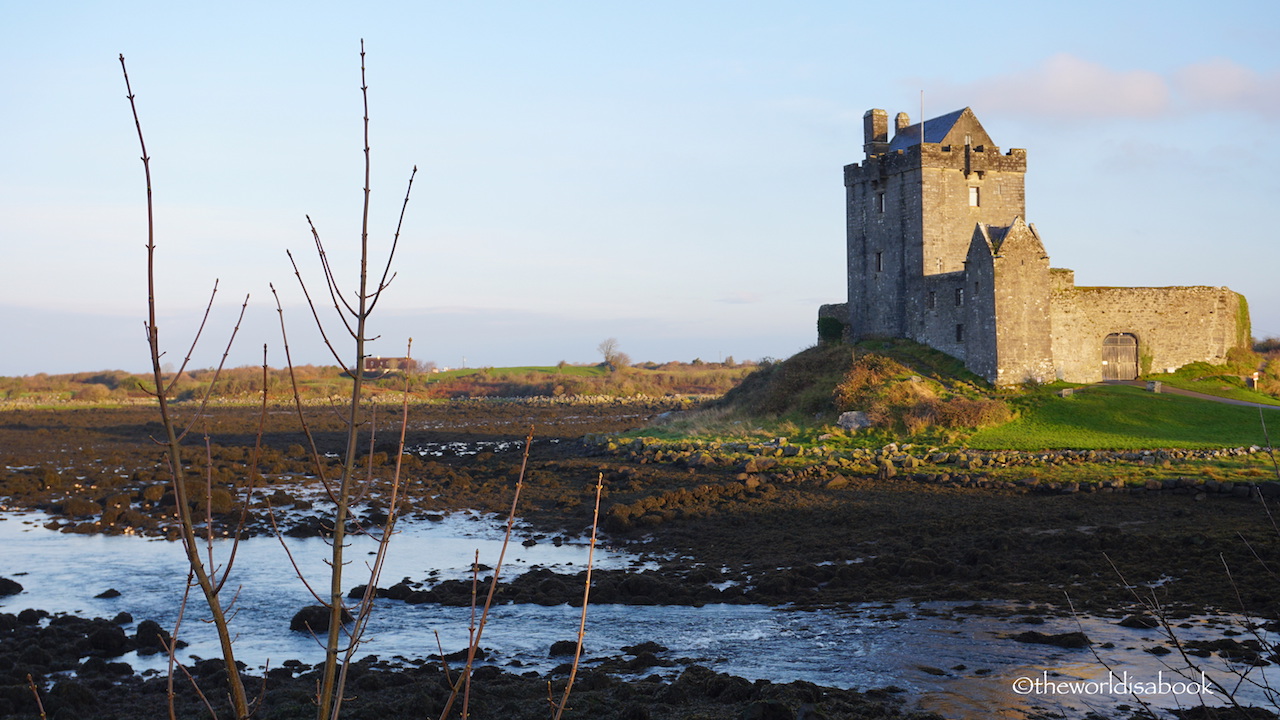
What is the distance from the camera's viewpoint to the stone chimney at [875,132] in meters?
42.8

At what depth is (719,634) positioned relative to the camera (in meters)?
13.1

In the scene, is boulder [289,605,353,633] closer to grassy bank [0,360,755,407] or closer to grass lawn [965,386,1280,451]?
grass lawn [965,386,1280,451]

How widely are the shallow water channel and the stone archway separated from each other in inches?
942

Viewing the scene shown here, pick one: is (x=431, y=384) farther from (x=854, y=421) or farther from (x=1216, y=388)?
(x=1216, y=388)

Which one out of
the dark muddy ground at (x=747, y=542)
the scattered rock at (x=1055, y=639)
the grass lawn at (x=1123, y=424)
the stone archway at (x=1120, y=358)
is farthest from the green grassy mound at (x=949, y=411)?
the scattered rock at (x=1055, y=639)

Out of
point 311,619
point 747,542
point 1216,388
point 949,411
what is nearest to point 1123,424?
point 949,411

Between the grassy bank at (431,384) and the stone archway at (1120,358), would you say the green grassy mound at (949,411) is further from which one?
the grassy bank at (431,384)

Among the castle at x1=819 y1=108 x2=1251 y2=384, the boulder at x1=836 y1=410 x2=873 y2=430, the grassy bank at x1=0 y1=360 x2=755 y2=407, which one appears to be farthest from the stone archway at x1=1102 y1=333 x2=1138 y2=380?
the grassy bank at x1=0 y1=360 x2=755 y2=407

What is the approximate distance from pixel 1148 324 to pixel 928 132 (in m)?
12.0

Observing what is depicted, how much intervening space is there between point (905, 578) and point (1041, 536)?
11.6 ft

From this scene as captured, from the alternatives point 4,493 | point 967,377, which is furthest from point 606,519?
point 4,493

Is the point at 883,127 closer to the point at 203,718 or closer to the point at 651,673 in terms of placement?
the point at 651,673

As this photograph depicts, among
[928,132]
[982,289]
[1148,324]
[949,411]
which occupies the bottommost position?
[949,411]

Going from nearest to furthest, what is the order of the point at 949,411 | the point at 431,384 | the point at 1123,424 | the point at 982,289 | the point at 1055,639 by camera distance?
1. the point at 1055,639
2. the point at 1123,424
3. the point at 949,411
4. the point at 982,289
5. the point at 431,384
